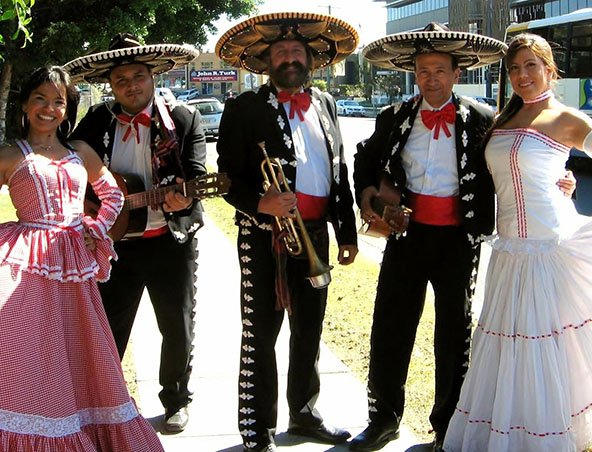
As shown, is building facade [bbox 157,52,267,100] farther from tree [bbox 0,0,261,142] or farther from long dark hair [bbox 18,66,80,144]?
long dark hair [bbox 18,66,80,144]

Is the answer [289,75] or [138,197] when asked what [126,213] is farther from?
[289,75]

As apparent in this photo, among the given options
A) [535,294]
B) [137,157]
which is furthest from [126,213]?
[535,294]

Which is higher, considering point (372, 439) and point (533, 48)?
point (533, 48)

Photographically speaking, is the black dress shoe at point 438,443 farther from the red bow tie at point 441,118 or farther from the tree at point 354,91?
the tree at point 354,91

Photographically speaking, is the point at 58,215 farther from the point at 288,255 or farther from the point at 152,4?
the point at 152,4

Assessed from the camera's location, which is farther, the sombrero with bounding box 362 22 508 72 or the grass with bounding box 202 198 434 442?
the grass with bounding box 202 198 434 442

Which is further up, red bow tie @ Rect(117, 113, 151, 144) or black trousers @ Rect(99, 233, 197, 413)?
red bow tie @ Rect(117, 113, 151, 144)

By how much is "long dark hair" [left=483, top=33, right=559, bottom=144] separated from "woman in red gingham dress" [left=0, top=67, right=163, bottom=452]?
1.92 meters

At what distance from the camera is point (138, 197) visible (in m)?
3.74

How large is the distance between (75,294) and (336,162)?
4.91 feet

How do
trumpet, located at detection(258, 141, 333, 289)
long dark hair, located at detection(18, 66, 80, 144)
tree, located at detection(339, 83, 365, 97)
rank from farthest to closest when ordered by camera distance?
tree, located at detection(339, 83, 365, 97) → trumpet, located at detection(258, 141, 333, 289) → long dark hair, located at detection(18, 66, 80, 144)

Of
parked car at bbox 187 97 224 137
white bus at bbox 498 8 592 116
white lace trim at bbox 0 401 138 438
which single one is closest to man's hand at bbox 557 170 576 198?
white lace trim at bbox 0 401 138 438

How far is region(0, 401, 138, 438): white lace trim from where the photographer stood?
295 cm

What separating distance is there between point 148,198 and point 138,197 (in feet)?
0.17
